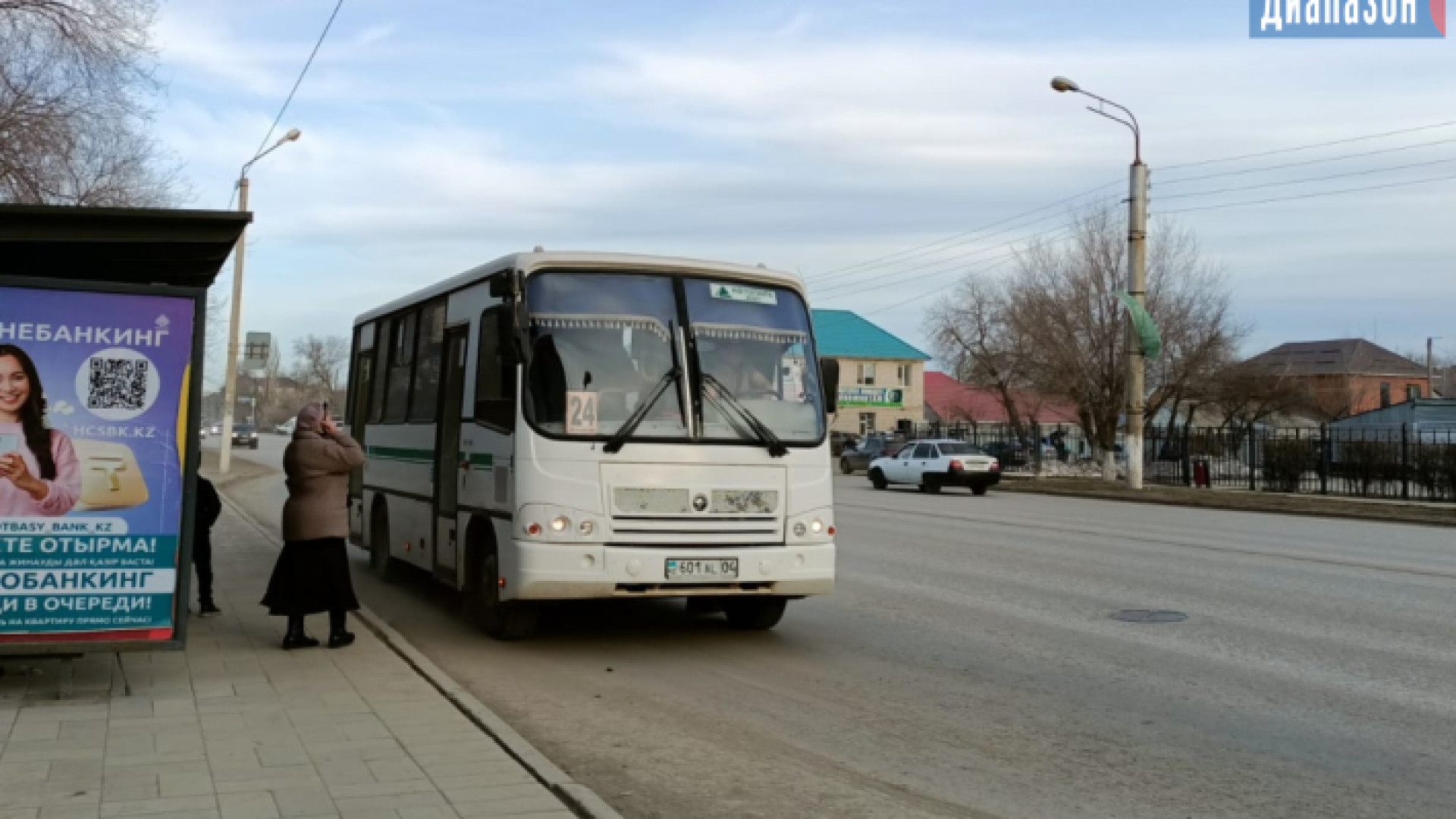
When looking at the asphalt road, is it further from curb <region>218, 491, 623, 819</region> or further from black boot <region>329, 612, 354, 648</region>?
black boot <region>329, 612, 354, 648</region>

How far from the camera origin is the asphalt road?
19.5 ft

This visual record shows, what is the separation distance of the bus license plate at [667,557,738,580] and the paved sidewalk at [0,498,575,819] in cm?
190

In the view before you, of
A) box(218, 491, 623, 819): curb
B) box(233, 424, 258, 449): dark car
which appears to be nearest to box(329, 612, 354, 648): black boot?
box(218, 491, 623, 819): curb

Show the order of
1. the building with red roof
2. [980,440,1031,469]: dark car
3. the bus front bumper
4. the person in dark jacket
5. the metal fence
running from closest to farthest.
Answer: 1. the bus front bumper
2. the person in dark jacket
3. the metal fence
4. [980,440,1031,469]: dark car
5. the building with red roof

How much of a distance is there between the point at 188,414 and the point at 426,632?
338 cm

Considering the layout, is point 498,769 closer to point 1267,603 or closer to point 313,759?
point 313,759

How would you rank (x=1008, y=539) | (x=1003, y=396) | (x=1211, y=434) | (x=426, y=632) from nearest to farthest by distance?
(x=426, y=632)
(x=1008, y=539)
(x=1211, y=434)
(x=1003, y=396)

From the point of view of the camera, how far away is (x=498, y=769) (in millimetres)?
5906

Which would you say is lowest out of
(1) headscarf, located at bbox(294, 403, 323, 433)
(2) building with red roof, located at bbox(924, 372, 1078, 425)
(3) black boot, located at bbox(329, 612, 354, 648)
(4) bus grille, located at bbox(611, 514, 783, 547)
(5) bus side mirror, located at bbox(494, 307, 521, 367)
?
(3) black boot, located at bbox(329, 612, 354, 648)

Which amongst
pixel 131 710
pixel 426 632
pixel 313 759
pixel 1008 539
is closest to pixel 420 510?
pixel 426 632

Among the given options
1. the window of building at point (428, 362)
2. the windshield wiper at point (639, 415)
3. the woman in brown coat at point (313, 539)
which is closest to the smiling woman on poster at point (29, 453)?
the woman in brown coat at point (313, 539)

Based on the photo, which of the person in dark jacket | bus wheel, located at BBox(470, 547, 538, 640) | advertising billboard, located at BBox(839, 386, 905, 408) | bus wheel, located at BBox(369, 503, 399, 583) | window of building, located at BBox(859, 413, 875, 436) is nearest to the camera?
bus wheel, located at BBox(470, 547, 538, 640)

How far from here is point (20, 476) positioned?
7.37 m

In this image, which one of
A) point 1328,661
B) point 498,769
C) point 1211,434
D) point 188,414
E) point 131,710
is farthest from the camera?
point 1211,434
